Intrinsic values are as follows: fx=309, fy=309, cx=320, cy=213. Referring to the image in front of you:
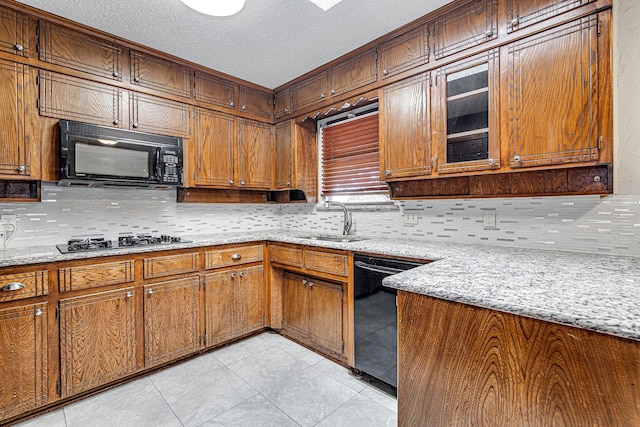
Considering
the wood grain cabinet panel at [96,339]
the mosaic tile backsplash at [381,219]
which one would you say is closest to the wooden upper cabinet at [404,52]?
the mosaic tile backsplash at [381,219]

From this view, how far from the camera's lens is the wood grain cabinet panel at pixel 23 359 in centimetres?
170

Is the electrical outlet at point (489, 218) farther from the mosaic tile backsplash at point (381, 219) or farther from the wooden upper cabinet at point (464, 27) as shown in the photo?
the wooden upper cabinet at point (464, 27)

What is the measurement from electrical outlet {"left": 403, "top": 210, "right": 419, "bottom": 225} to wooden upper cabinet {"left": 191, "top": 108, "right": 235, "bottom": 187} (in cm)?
166

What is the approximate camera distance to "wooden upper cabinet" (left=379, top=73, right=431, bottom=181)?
6.98 feet

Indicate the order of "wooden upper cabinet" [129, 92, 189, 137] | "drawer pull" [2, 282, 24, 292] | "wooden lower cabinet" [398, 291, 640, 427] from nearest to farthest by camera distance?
1. "wooden lower cabinet" [398, 291, 640, 427]
2. "drawer pull" [2, 282, 24, 292]
3. "wooden upper cabinet" [129, 92, 189, 137]

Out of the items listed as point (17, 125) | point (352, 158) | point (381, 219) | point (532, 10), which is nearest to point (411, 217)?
point (381, 219)

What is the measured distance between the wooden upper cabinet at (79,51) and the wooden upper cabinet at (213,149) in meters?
0.69

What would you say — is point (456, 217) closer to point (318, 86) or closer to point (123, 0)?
point (318, 86)

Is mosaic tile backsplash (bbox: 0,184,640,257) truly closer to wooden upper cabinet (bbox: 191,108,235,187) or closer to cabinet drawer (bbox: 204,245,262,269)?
wooden upper cabinet (bbox: 191,108,235,187)

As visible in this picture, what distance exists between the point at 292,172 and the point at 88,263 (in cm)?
184

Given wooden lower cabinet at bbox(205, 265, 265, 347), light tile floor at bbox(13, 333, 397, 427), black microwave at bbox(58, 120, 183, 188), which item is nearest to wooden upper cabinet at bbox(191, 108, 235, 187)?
black microwave at bbox(58, 120, 183, 188)

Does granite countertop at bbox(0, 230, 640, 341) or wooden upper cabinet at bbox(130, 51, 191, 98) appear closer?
granite countertop at bbox(0, 230, 640, 341)

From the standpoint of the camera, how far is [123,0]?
186cm

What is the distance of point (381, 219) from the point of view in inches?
107
